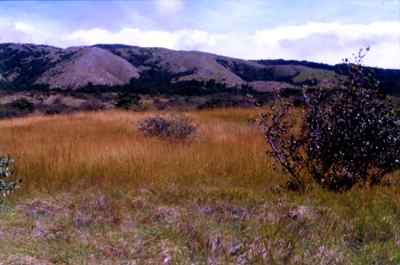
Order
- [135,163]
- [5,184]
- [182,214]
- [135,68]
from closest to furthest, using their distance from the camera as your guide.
→ [182,214]
[5,184]
[135,163]
[135,68]

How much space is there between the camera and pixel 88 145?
33.1 ft

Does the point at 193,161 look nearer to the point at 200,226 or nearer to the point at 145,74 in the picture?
the point at 200,226

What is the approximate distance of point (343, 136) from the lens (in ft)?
23.2

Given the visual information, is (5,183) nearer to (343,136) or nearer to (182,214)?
(182,214)

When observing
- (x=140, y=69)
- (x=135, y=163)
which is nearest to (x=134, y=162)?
(x=135, y=163)

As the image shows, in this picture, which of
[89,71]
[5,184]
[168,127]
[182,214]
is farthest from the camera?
[89,71]

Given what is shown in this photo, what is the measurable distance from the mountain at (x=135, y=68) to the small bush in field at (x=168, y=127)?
172ft

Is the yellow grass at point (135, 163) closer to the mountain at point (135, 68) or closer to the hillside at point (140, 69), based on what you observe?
the hillside at point (140, 69)

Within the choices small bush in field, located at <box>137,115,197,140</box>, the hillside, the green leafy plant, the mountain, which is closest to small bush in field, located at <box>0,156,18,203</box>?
the green leafy plant

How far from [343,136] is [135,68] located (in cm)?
8237

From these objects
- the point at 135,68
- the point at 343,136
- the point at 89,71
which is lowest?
the point at 89,71

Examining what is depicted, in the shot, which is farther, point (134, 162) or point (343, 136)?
point (134, 162)

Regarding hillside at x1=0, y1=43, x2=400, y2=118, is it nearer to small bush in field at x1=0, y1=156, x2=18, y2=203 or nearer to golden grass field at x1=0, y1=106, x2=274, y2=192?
golden grass field at x1=0, y1=106, x2=274, y2=192

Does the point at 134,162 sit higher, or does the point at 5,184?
the point at 5,184
